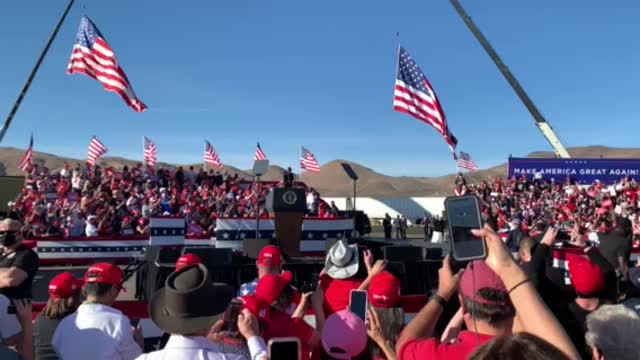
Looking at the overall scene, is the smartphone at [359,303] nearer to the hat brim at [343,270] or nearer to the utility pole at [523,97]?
the hat brim at [343,270]

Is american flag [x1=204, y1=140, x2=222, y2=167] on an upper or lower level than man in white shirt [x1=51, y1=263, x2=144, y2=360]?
upper

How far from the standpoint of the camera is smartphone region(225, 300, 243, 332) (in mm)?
3157

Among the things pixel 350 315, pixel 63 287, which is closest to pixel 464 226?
pixel 350 315

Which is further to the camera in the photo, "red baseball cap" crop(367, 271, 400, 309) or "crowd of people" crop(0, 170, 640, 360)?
"red baseball cap" crop(367, 271, 400, 309)

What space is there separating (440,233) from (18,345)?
23.4 meters

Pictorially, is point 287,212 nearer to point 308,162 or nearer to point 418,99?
point 418,99

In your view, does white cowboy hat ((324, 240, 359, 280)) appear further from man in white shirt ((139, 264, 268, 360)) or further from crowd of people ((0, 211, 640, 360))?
man in white shirt ((139, 264, 268, 360))

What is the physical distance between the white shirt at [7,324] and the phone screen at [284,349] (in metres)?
2.08

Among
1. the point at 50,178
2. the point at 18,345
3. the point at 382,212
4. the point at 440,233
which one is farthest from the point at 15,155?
the point at 18,345

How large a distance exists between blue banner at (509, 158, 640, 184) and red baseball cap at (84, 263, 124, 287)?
32.0 m

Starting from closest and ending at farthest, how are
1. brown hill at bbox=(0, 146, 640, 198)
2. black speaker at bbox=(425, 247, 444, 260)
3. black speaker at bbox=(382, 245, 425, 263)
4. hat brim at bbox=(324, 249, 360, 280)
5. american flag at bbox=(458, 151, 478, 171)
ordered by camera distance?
hat brim at bbox=(324, 249, 360, 280), black speaker at bbox=(382, 245, 425, 263), black speaker at bbox=(425, 247, 444, 260), american flag at bbox=(458, 151, 478, 171), brown hill at bbox=(0, 146, 640, 198)

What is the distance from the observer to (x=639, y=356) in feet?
7.13

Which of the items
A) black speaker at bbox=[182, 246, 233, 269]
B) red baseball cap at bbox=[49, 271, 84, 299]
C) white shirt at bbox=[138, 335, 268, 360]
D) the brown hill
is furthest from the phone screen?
the brown hill

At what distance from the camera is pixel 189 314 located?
2475 millimetres
